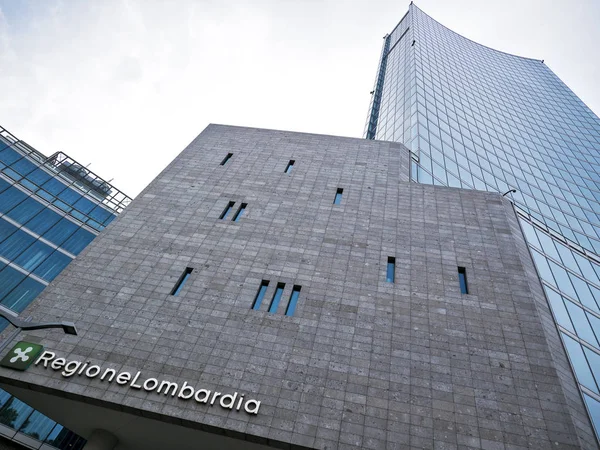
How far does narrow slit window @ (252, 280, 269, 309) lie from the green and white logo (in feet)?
36.4

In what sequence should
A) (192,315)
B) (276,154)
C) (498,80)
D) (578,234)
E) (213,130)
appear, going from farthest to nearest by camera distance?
(498,80), (578,234), (213,130), (276,154), (192,315)

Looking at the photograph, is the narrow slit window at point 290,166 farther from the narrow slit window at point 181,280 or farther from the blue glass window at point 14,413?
the blue glass window at point 14,413

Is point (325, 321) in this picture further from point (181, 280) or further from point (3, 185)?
point (3, 185)

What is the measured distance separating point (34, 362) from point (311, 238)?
1654 centimetres

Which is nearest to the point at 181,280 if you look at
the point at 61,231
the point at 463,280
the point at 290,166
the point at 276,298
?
the point at 276,298

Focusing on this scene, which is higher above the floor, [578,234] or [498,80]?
[498,80]

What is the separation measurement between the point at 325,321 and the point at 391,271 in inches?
222

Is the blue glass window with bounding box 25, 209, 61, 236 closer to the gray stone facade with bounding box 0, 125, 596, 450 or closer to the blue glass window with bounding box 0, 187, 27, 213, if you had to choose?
the blue glass window with bounding box 0, 187, 27, 213

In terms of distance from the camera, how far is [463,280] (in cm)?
2186

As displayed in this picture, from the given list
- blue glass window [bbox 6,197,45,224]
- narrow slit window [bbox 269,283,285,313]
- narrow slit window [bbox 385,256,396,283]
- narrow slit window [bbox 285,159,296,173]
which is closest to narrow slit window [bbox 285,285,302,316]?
narrow slit window [bbox 269,283,285,313]

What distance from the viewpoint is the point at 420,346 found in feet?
60.1

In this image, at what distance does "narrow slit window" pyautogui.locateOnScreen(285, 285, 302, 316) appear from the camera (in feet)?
66.8

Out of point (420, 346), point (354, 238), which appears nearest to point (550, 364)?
point (420, 346)

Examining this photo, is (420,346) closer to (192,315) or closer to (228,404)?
(228,404)
